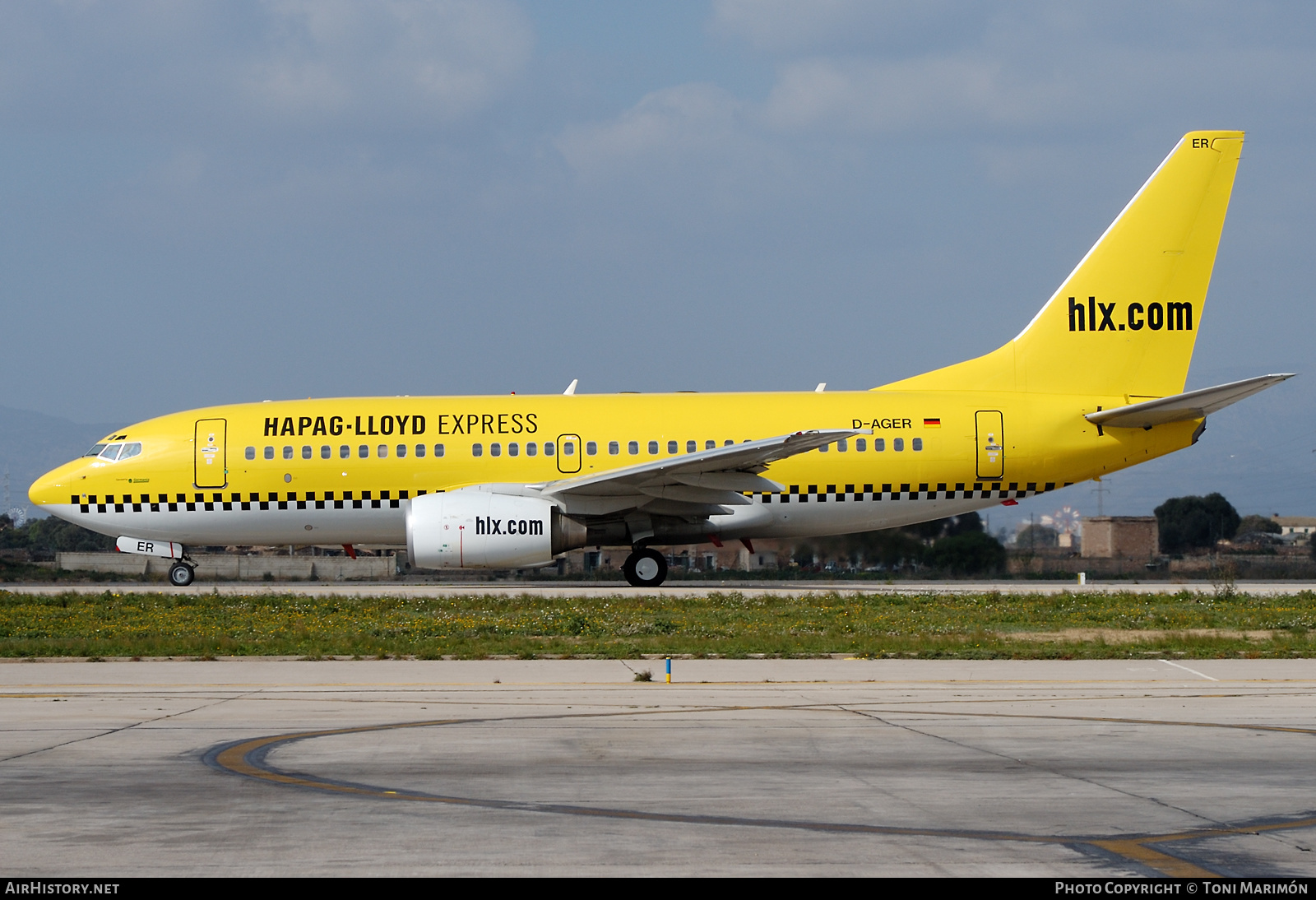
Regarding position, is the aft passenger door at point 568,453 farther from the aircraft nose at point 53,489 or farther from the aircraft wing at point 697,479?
the aircraft nose at point 53,489

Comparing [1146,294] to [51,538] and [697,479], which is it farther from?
[51,538]

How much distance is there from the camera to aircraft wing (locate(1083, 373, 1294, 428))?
26391mm

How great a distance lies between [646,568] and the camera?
29.5 meters

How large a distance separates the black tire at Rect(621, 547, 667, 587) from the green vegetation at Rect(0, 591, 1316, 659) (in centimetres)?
419

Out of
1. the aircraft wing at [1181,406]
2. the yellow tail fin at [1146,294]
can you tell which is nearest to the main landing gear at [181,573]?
the yellow tail fin at [1146,294]

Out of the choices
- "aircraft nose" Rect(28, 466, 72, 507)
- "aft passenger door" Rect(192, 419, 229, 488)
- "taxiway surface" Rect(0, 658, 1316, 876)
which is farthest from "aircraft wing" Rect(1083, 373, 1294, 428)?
"aircraft nose" Rect(28, 466, 72, 507)

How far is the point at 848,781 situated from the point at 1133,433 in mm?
22767

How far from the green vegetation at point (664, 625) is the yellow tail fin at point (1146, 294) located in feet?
Answer: 20.2

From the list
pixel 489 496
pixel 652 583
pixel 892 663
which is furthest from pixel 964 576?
pixel 892 663

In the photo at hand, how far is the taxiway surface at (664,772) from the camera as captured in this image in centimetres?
650

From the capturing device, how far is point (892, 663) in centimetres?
1566

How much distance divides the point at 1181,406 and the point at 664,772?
22.2m

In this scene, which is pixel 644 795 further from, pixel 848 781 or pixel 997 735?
pixel 997 735
